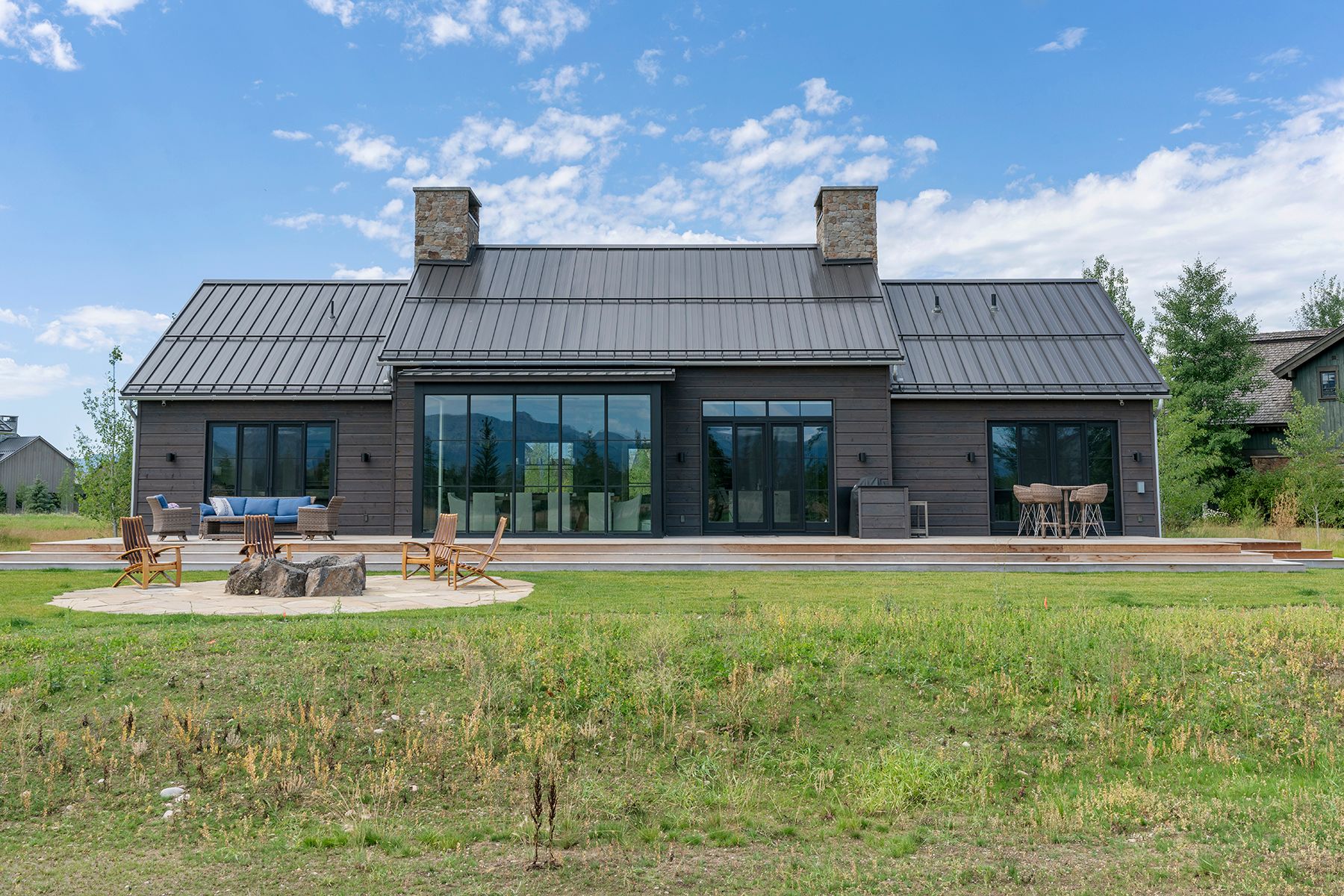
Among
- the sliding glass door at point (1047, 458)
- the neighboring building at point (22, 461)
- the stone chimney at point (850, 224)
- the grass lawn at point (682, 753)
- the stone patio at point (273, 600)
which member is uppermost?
the stone chimney at point (850, 224)

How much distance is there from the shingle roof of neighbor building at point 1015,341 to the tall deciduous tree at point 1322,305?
29.4 meters

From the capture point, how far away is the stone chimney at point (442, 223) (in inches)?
677

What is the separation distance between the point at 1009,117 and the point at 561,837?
55.3 feet

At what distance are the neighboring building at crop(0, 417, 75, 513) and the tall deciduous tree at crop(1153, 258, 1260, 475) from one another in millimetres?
48120

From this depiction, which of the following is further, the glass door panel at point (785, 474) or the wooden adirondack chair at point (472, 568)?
the glass door panel at point (785, 474)

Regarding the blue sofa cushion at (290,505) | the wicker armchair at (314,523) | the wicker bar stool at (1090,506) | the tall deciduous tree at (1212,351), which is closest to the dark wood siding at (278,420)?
the blue sofa cushion at (290,505)

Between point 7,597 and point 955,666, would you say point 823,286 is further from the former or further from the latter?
point 7,597

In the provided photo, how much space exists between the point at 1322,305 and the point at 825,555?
130 ft

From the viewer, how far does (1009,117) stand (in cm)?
1691

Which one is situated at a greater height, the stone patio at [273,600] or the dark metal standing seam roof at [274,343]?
the dark metal standing seam roof at [274,343]

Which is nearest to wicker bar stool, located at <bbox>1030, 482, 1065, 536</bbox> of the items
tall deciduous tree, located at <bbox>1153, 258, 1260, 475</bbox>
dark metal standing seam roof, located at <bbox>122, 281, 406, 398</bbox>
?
dark metal standing seam roof, located at <bbox>122, 281, 406, 398</bbox>

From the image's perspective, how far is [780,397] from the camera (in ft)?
48.6

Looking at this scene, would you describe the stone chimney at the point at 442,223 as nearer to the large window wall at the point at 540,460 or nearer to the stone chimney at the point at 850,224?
the large window wall at the point at 540,460

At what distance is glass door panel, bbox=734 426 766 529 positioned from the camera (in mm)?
14828
